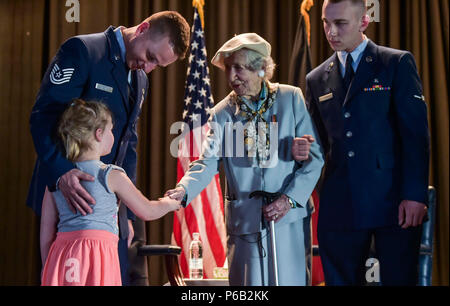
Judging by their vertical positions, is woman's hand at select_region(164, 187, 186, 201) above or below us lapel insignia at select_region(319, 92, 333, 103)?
below

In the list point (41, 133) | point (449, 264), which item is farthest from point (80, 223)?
point (449, 264)

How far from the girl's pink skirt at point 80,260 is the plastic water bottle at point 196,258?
2.38 meters

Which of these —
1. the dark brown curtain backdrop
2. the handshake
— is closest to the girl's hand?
the handshake

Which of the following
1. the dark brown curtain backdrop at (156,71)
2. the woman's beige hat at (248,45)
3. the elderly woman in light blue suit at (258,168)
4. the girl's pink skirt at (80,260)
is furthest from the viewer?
the dark brown curtain backdrop at (156,71)

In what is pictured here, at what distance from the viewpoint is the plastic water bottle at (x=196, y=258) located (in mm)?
4695

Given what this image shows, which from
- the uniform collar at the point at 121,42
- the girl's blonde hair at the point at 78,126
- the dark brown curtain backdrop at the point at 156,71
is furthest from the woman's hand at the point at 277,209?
the dark brown curtain backdrop at the point at 156,71

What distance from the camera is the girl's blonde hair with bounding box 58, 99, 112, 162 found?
7.93 ft

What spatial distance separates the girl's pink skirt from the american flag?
98.5 inches

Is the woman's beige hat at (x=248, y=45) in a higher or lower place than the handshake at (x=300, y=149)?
higher

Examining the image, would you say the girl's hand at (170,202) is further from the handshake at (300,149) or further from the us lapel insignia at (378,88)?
the us lapel insignia at (378,88)

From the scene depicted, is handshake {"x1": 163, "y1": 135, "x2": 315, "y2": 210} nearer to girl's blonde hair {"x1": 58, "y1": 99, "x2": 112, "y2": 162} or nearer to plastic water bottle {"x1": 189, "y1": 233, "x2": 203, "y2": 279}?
girl's blonde hair {"x1": 58, "y1": 99, "x2": 112, "y2": 162}

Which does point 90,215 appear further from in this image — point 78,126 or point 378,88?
point 378,88

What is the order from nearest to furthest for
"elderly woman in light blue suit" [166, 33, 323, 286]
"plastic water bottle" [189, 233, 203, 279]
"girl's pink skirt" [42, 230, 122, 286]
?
"girl's pink skirt" [42, 230, 122, 286] < "elderly woman in light blue suit" [166, 33, 323, 286] < "plastic water bottle" [189, 233, 203, 279]

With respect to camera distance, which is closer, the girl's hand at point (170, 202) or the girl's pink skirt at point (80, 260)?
the girl's pink skirt at point (80, 260)
